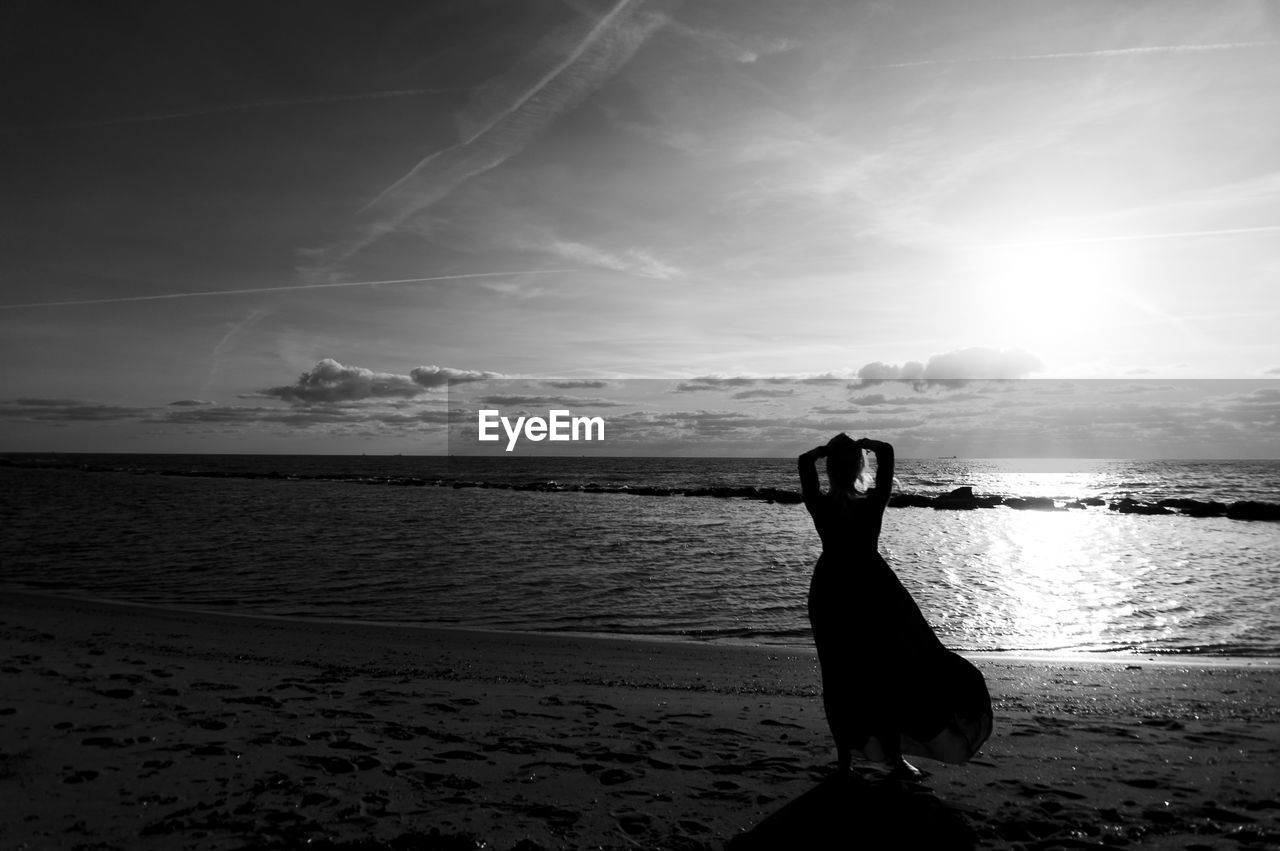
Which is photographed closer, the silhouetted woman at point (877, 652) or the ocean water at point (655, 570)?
the silhouetted woman at point (877, 652)

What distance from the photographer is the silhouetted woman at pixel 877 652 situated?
580 cm

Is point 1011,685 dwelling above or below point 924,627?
below

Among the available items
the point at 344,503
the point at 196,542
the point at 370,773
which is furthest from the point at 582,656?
the point at 344,503

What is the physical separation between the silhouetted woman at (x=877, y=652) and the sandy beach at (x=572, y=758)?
428mm

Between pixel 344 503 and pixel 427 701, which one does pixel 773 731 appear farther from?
pixel 344 503

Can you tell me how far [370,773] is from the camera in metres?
5.89

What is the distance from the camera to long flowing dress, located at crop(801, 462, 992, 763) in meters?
5.80

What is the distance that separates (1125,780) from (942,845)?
2.29m

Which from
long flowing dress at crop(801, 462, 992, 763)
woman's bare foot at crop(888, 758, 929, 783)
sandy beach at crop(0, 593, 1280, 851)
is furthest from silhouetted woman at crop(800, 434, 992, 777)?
sandy beach at crop(0, 593, 1280, 851)

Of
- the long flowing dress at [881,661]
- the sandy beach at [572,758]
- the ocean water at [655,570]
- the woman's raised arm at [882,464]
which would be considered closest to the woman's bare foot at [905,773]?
the sandy beach at [572,758]

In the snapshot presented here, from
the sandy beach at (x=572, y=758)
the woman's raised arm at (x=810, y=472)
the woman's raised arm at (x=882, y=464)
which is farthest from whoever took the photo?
the woman's raised arm at (x=810, y=472)

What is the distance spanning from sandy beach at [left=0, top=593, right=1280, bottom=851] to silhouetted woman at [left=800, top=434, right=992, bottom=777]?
1.40 ft

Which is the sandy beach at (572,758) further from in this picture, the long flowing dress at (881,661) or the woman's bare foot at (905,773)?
the long flowing dress at (881,661)

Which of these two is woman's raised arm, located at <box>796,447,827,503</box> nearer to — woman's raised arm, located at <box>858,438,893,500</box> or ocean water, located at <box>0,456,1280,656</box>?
woman's raised arm, located at <box>858,438,893,500</box>
